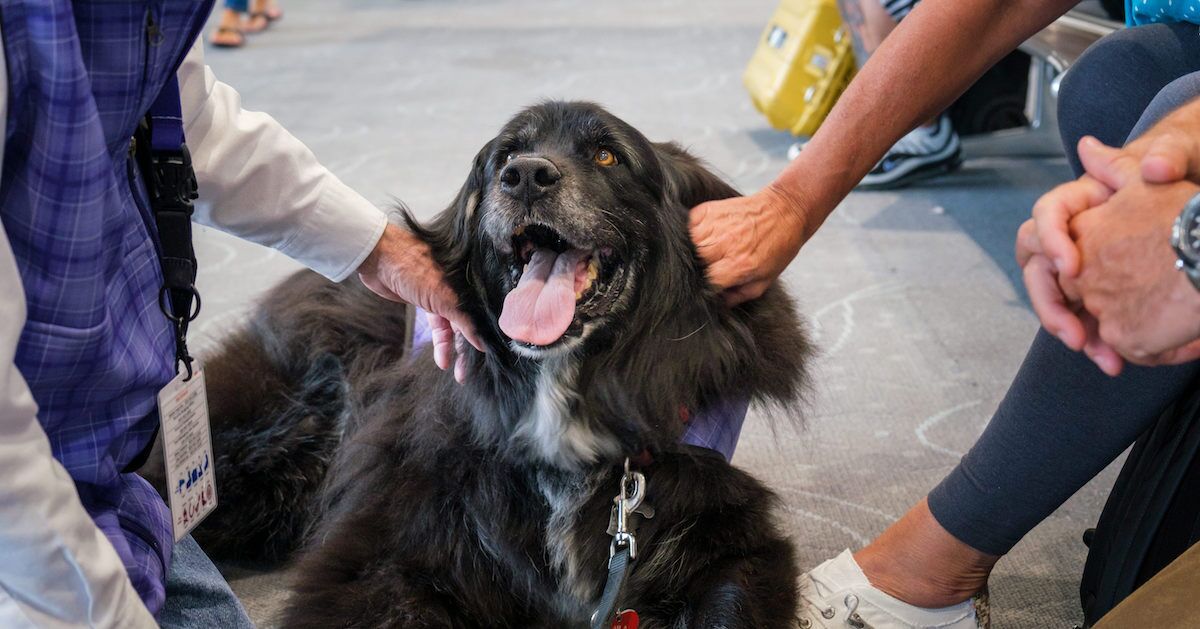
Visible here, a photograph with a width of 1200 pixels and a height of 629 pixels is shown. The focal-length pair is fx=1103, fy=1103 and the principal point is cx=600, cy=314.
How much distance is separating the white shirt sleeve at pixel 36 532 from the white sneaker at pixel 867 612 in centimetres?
106

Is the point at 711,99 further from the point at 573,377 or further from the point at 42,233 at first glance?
the point at 42,233

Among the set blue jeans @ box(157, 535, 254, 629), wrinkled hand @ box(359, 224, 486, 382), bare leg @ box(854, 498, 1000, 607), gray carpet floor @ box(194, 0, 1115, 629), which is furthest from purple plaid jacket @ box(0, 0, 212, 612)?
bare leg @ box(854, 498, 1000, 607)

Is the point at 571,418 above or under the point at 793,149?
above

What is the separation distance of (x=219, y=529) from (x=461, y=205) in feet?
2.83

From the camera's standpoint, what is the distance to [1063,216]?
44.6 inches

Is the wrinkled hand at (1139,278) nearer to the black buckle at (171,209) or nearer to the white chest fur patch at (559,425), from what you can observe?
the white chest fur patch at (559,425)

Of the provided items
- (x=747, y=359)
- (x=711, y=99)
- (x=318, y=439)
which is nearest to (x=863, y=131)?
(x=747, y=359)

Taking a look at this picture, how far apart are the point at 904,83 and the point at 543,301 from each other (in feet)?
2.30

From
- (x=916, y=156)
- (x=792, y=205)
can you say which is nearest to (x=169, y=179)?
(x=792, y=205)

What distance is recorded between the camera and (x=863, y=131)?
6.00 ft

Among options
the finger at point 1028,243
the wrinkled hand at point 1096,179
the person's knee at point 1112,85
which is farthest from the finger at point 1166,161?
the person's knee at point 1112,85

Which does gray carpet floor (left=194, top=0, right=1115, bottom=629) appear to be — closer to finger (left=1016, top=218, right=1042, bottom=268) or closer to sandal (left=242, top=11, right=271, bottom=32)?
sandal (left=242, top=11, right=271, bottom=32)

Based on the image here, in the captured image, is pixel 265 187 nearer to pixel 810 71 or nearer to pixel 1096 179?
pixel 1096 179

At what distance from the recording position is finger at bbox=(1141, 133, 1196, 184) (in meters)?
1.06
